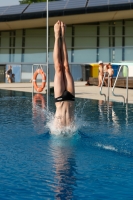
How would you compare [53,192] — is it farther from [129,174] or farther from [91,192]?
[129,174]

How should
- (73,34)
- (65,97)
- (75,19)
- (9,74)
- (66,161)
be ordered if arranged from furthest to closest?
(73,34) → (75,19) → (9,74) → (65,97) → (66,161)

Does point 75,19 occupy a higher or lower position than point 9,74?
higher

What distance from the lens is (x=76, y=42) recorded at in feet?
124

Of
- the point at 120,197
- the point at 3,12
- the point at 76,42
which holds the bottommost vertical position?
the point at 120,197

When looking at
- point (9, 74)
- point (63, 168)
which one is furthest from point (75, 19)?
point (63, 168)

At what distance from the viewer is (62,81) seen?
7941 mm

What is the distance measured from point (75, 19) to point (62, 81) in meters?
29.0

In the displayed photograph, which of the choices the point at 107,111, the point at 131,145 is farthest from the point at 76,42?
the point at 131,145

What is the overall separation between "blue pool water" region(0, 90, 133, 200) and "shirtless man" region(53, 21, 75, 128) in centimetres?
42

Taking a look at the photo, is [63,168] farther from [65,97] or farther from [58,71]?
[58,71]

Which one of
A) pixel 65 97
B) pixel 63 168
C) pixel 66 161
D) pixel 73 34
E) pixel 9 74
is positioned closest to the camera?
pixel 63 168

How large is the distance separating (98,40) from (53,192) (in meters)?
33.4

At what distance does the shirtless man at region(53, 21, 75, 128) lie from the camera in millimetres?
7914

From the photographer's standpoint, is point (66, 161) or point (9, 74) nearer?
point (66, 161)
